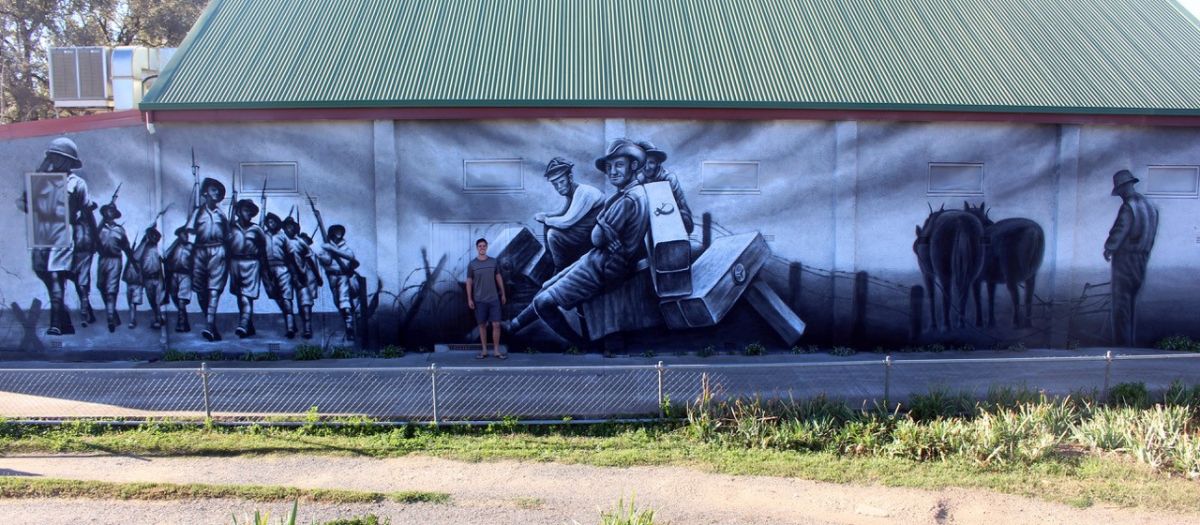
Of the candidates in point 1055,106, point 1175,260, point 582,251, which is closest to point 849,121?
point 1055,106

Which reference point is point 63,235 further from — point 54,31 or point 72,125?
point 54,31

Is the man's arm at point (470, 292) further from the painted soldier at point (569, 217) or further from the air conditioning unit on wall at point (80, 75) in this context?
the air conditioning unit on wall at point (80, 75)

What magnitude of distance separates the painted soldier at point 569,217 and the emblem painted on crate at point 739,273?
192 cm

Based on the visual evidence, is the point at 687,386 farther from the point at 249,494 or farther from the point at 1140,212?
the point at 1140,212

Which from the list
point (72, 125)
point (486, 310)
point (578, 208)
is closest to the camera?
point (486, 310)

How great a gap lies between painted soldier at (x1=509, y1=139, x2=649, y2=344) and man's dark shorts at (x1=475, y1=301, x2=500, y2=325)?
0.57m

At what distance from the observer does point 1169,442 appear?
6.28 metres

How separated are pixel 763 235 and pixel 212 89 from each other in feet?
24.2

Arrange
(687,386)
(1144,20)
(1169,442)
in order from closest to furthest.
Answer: (1169,442) → (687,386) → (1144,20)

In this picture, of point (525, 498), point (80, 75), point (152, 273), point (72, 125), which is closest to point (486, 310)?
point (152, 273)

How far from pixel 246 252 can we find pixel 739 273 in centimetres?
641

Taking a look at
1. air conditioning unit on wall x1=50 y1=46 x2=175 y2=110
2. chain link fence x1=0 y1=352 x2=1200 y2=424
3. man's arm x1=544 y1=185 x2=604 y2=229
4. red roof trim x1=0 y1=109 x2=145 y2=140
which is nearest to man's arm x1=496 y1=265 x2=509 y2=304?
man's arm x1=544 y1=185 x2=604 y2=229

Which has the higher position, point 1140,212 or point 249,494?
point 1140,212

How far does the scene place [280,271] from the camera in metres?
10.5
